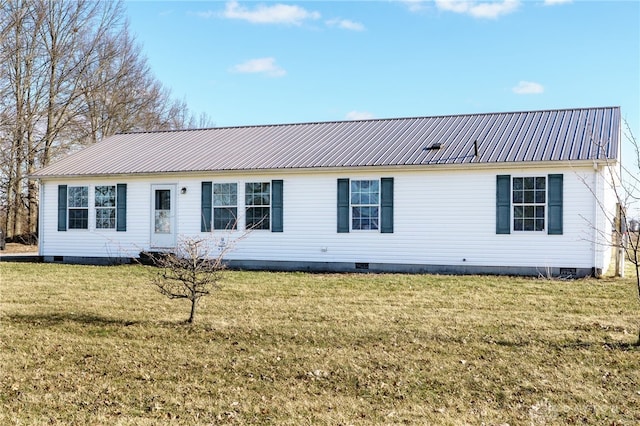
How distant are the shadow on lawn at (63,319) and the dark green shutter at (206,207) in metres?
7.20

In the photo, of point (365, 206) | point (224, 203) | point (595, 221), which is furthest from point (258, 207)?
point (595, 221)

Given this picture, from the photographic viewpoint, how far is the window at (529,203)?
13.4m

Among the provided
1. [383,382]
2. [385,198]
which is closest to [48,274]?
[385,198]

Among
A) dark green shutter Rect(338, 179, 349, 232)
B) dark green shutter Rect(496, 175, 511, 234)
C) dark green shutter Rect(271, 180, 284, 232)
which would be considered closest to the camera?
dark green shutter Rect(496, 175, 511, 234)

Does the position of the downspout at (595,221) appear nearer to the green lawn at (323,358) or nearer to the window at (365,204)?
the green lawn at (323,358)

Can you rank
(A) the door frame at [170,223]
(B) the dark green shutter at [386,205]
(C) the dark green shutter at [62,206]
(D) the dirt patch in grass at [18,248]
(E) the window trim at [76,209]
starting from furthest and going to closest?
(D) the dirt patch in grass at [18,248] < (C) the dark green shutter at [62,206] < (E) the window trim at [76,209] < (A) the door frame at [170,223] < (B) the dark green shutter at [386,205]

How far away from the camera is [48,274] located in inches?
546

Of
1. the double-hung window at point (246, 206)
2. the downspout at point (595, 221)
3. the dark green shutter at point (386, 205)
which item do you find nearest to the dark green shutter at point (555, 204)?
the downspout at point (595, 221)

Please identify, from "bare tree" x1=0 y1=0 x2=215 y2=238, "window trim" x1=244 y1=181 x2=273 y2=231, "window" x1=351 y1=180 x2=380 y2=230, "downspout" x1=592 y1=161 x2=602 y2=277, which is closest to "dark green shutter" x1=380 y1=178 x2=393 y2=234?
"window" x1=351 y1=180 x2=380 y2=230

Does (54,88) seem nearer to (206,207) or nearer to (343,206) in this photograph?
(206,207)

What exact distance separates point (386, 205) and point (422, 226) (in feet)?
3.28

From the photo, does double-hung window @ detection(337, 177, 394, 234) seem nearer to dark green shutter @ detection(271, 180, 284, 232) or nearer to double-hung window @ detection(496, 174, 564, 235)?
dark green shutter @ detection(271, 180, 284, 232)

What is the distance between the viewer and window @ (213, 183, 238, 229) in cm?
1577

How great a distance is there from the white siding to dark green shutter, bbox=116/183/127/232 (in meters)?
0.65
